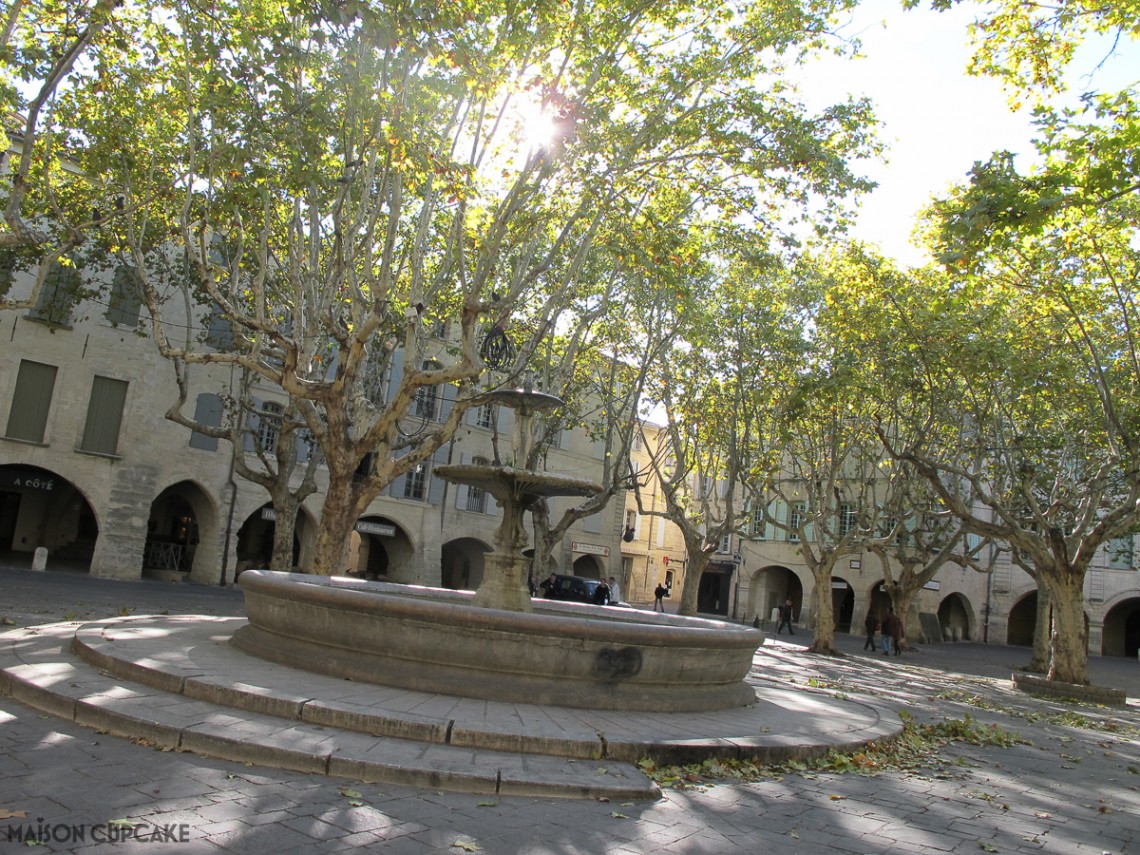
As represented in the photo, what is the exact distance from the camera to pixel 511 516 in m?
10.4

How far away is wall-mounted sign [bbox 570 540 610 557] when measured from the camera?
125ft

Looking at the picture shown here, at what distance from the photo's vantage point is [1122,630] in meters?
40.0

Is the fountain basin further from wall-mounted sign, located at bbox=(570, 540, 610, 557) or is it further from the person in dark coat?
wall-mounted sign, located at bbox=(570, 540, 610, 557)

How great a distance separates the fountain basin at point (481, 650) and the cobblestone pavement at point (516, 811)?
1642 mm

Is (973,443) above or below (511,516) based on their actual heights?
above

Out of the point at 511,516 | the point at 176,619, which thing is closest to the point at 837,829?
the point at 511,516

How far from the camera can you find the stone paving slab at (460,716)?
619 centimetres

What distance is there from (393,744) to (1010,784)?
4970 mm

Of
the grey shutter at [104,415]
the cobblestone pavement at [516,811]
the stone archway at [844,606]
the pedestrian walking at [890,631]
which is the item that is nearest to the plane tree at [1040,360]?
the pedestrian walking at [890,631]

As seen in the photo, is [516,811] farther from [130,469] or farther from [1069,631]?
[130,469]

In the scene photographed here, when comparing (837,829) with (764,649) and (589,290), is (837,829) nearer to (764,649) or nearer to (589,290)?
(589,290)

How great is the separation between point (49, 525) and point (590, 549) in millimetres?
20535

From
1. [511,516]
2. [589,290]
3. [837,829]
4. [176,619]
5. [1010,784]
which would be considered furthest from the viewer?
[589,290]

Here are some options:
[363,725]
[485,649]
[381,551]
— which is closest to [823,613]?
[485,649]
